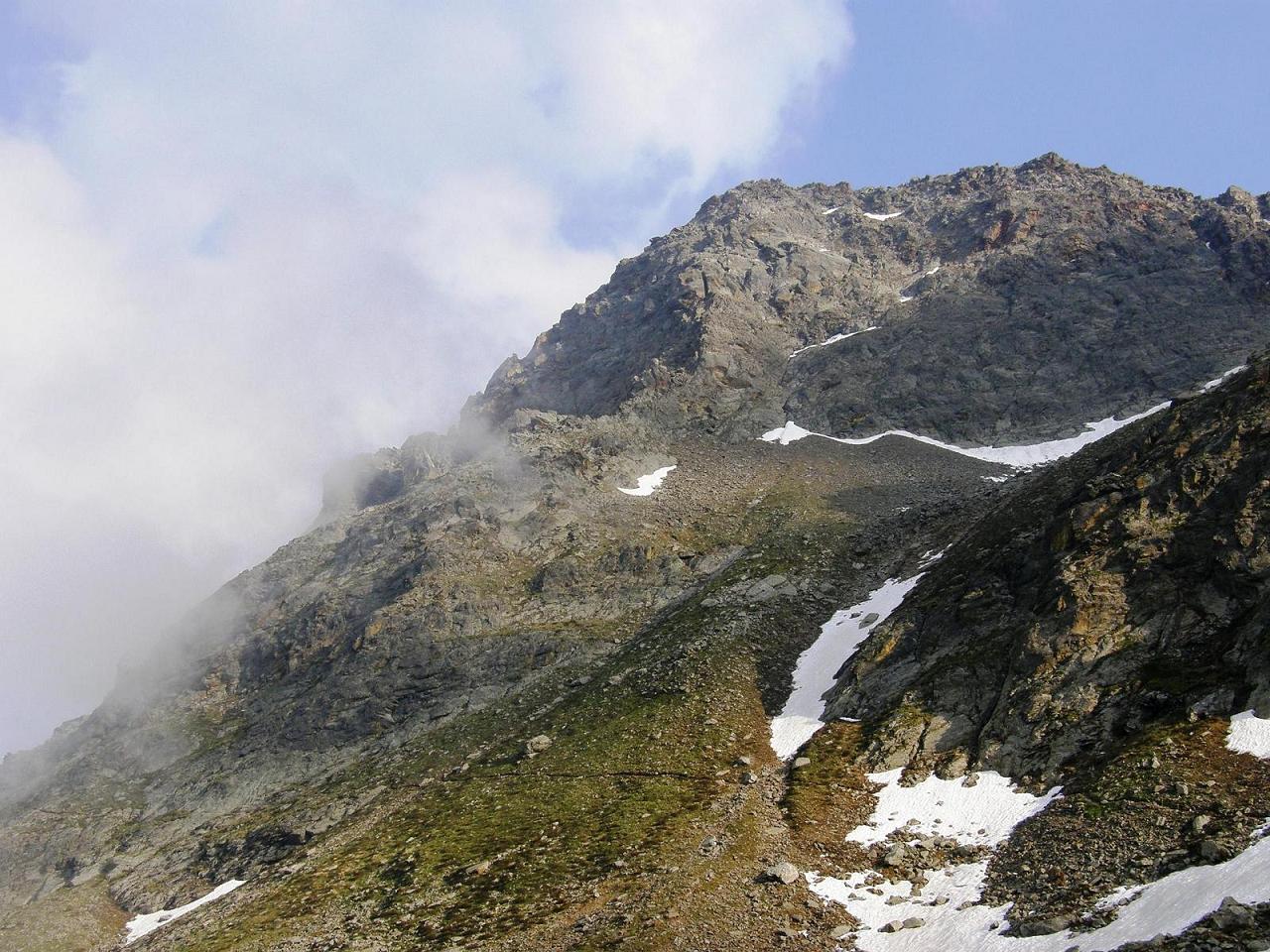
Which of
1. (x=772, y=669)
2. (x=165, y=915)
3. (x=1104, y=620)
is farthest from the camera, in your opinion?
(x=772, y=669)

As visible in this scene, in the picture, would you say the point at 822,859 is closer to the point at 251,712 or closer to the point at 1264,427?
the point at 1264,427

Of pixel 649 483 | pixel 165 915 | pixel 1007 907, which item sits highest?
pixel 649 483

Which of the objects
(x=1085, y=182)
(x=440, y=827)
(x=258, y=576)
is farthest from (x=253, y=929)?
(x=1085, y=182)

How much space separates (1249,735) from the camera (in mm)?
27297

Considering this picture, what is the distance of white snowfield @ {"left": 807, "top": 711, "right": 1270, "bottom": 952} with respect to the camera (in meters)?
20.5

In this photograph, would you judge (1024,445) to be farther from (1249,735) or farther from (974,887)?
(974,887)

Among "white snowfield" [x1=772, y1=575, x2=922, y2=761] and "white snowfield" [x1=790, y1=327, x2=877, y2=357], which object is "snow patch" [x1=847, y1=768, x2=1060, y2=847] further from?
"white snowfield" [x1=790, y1=327, x2=877, y2=357]

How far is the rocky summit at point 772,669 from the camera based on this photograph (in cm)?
2839

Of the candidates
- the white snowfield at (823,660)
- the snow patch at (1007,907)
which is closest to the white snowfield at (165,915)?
the white snowfield at (823,660)

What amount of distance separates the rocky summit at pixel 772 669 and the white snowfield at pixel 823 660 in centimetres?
46

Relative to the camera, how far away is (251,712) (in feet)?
233

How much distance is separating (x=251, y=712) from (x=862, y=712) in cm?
5444

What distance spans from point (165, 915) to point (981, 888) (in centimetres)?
4500

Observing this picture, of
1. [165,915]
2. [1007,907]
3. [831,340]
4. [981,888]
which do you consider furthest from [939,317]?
[165,915]
